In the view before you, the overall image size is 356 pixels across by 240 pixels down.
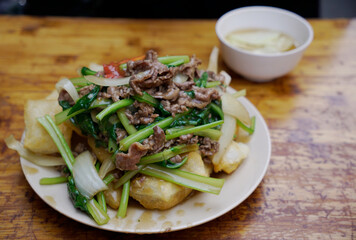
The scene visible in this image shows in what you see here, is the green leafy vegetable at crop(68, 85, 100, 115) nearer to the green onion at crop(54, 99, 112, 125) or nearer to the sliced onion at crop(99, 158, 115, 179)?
the green onion at crop(54, 99, 112, 125)

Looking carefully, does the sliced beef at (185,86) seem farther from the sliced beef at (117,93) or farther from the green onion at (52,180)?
the green onion at (52,180)

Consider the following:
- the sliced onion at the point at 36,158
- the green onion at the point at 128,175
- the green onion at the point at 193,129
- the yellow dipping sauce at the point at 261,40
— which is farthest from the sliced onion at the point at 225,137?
the yellow dipping sauce at the point at 261,40

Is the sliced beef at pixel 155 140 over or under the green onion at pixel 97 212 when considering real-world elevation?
over

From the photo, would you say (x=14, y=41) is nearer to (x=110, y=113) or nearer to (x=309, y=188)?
(x=110, y=113)

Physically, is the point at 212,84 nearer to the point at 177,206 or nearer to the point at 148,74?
the point at 148,74

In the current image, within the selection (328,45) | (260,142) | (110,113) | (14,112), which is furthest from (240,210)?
(328,45)

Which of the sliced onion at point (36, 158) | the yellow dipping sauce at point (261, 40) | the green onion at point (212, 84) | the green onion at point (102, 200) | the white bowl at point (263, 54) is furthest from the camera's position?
the yellow dipping sauce at point (261, 40)

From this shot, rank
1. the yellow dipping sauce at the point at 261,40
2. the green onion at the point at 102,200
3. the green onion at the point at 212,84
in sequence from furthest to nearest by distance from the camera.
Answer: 1. the yellow dipping sauce at the point at 261,40
2. the green onion at the point at 212,84
3. the green onion at the point at 102,200
